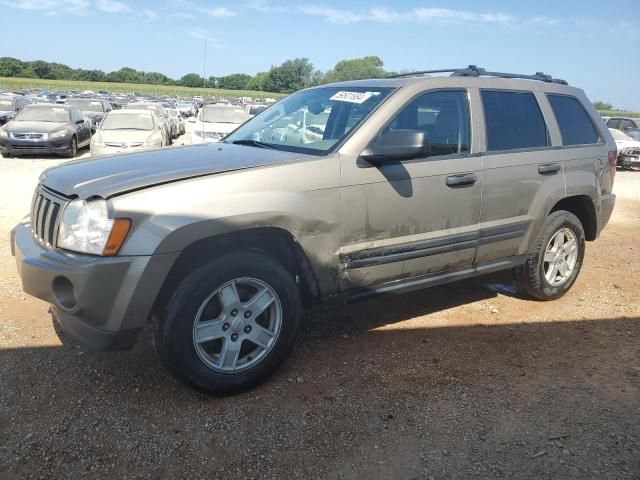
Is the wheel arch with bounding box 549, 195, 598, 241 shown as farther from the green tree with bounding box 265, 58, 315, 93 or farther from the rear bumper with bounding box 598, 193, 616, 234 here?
the green tree with bounding box 265, 58, 315, 93

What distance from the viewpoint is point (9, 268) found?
17.6 feet

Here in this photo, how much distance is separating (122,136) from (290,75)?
97.8 metres

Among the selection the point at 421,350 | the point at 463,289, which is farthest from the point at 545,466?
the point at 463,289

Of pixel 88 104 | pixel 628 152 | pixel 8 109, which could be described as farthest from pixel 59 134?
pixel 628 152

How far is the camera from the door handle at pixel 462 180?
3.82 meters

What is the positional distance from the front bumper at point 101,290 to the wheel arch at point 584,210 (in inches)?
140

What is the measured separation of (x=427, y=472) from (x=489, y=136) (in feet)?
8.36

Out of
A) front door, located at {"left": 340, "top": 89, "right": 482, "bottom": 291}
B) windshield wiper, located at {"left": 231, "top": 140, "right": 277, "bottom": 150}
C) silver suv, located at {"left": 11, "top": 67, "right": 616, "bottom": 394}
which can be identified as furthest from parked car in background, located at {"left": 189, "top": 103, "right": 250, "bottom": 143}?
front door, located at {"left": 340, "top": 89, "right": 482, "bottom": 291}

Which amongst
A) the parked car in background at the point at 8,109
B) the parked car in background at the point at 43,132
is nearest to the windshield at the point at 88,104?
the parked car in background at the point at 8,109

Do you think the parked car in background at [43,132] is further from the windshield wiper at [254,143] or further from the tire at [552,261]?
the tire at [552,261]

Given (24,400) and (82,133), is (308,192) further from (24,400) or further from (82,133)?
(82,133)

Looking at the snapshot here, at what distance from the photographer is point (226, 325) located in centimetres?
313

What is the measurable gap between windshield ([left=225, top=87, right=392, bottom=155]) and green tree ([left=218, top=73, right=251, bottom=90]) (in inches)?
5396

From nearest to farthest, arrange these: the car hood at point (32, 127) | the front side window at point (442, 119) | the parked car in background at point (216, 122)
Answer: the front side window at point (442, 119) → the parked car in background at point (216, 122) → the car hood at point (32, 127)
